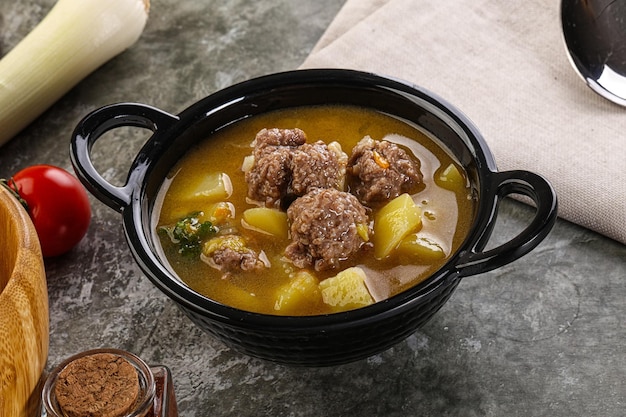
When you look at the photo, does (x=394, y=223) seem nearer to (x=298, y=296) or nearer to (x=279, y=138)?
(x=298, y=296)

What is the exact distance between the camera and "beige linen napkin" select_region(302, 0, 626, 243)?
333 centimetres

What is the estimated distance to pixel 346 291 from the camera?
99.3 inches

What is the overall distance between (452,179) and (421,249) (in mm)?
322

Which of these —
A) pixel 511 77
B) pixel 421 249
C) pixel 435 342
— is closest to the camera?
pixel 421 249

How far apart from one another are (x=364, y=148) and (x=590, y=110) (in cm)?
121

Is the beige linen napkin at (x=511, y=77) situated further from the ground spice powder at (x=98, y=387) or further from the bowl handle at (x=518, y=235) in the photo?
the ground spice powder at (x=98, y=387)

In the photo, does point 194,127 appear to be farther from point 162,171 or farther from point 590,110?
point 590,110

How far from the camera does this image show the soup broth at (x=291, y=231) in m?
2.57

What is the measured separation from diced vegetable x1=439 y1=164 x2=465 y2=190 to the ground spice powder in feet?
3.76

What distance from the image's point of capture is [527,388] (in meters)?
2.73

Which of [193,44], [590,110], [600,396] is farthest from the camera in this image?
[193,44]

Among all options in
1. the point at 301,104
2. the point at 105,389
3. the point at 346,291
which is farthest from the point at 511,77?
the point at 105,389

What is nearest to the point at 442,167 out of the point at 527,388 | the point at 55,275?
the point at 527,388

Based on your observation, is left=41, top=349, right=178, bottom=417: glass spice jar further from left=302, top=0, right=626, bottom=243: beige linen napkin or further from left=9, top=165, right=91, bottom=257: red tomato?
left=302, top=0, right=626, bottom=243: beige linen napkin
